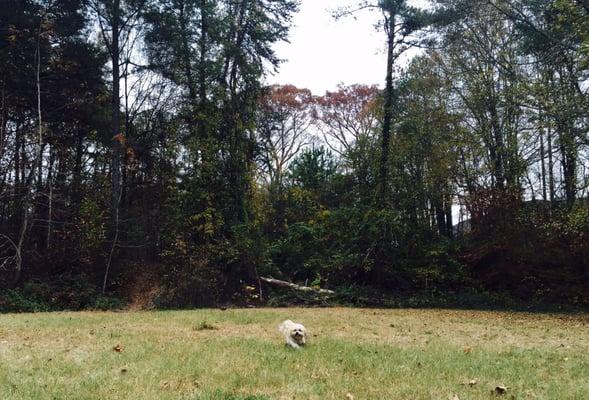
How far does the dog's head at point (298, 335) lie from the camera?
6.59m

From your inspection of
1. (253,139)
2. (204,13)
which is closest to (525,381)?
(253,139)

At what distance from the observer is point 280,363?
212 inches

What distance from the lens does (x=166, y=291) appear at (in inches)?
614

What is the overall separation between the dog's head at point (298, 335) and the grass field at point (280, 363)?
251 mm

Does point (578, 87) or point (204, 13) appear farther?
point (204, 13)

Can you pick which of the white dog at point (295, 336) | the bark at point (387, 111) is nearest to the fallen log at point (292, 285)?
the bark at point (387, 111)

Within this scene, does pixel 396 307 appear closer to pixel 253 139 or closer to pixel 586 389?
pixel 253 139

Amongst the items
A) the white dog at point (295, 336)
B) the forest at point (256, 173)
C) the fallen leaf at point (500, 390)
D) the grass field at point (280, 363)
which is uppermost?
the forest at point (256, 173)

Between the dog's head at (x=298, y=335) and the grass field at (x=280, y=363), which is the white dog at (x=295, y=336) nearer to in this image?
the dog's head at (x=298, y=335)

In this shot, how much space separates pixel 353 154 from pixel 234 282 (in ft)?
27.0

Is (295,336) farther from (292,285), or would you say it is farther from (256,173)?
(256,173)

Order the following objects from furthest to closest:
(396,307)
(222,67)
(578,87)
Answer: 1. (222,67)
2. (396,307)
3. (578,87)

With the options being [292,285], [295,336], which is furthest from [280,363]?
[292,285]

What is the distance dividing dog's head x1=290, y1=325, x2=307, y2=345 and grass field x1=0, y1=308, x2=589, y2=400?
0.82ft
